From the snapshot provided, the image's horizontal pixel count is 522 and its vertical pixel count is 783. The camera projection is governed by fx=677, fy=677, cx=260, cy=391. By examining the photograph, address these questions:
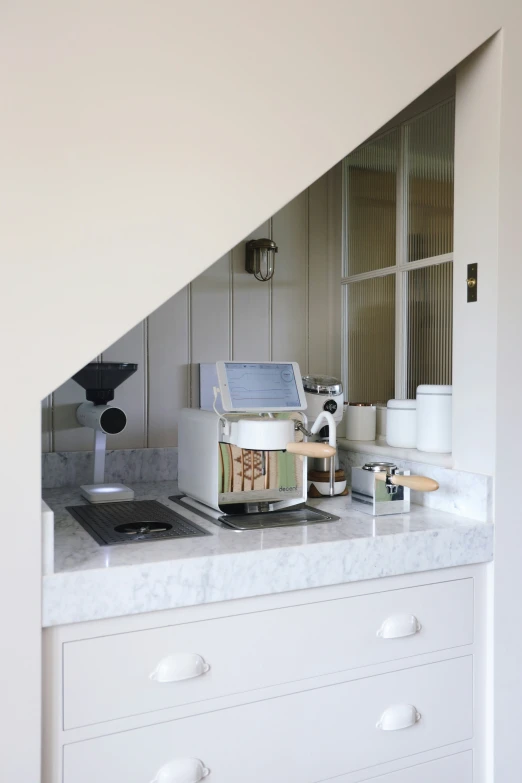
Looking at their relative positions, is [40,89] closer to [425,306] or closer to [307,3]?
[307,3]

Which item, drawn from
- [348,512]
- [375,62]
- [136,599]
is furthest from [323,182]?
[136,599]

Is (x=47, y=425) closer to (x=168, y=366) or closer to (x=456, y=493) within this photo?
(x=168, y=366)

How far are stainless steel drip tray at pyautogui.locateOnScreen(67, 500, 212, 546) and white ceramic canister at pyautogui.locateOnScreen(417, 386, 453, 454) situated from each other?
0.67 m

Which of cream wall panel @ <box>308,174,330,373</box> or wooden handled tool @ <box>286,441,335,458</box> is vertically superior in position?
cream wall panel @ <box>308,174,330,373</box>

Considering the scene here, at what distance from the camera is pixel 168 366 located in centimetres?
220

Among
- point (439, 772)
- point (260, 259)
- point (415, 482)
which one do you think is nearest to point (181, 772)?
point (439, 772)

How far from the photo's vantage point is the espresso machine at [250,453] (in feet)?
5.22

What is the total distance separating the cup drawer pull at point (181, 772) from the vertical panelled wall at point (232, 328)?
1.05 m

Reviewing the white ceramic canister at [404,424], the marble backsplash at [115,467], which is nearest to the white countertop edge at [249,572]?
the white ceramic canister at [404,424]

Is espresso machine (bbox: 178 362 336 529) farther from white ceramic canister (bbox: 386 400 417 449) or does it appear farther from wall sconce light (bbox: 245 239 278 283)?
wall sconce light (bbox: 245 239 278 283)

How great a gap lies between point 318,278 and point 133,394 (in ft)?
2.64

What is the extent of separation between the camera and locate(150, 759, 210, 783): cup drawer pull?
126 centimetres

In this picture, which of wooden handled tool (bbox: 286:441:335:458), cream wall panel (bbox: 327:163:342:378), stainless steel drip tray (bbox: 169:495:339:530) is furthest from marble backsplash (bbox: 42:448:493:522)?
cream wall panel (bbox: 327:163:342:378)

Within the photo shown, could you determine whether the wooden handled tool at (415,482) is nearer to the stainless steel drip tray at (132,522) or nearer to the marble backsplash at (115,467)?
the stainless steel drip tray at (132,522)
